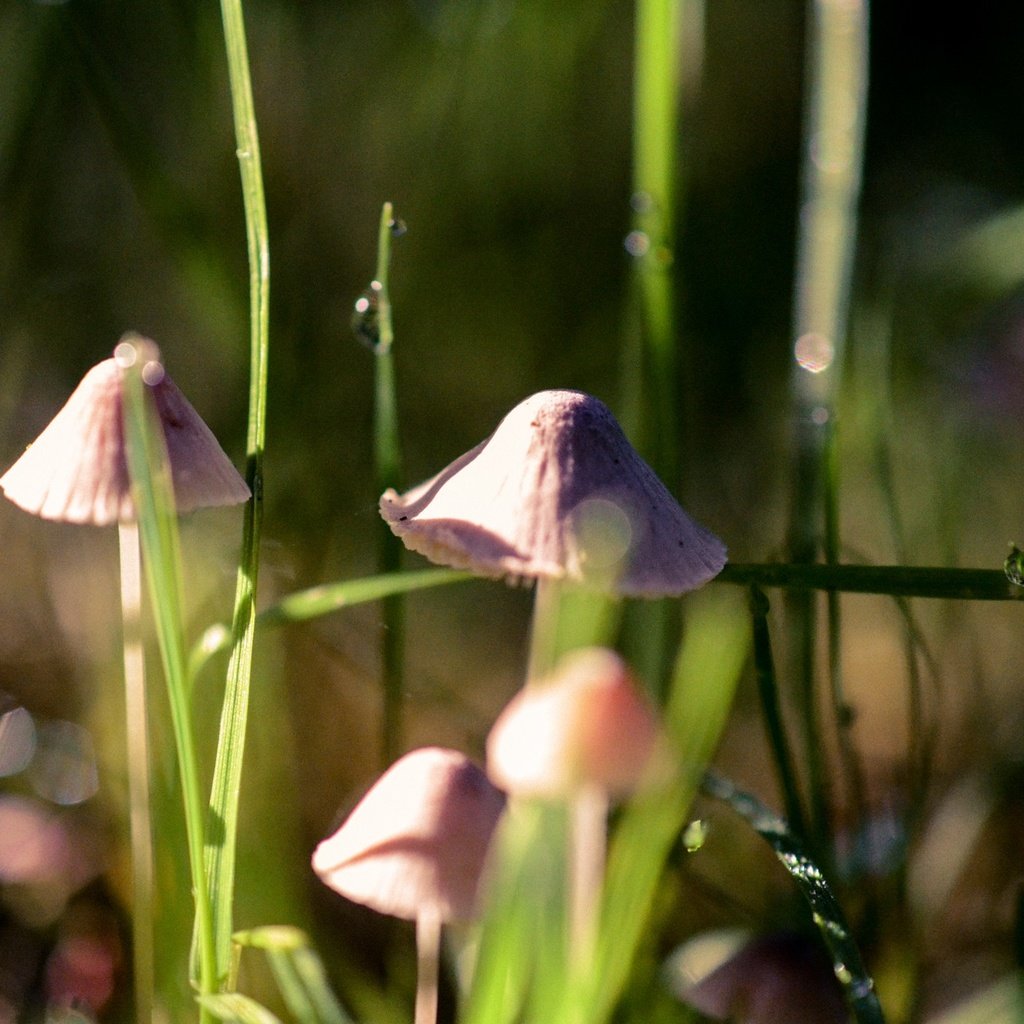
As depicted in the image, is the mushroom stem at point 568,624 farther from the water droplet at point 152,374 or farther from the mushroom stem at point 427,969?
the water droplet at point 152,374

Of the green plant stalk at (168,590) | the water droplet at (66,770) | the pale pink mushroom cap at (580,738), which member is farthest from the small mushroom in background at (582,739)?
the water droplet at (66,770)

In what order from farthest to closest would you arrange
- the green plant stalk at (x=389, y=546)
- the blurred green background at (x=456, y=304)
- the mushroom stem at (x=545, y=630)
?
the blurred green background at (x=456, y=304)
the green plant stalk at (x=389, y=546)
the mushroom stem at (x=545, y=630)

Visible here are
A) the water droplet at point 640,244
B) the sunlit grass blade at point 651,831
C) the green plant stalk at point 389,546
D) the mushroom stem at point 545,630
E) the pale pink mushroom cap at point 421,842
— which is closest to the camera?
the sunlit grass blade at point 651,831

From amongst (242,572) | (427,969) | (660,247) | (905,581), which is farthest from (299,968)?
(660,247)

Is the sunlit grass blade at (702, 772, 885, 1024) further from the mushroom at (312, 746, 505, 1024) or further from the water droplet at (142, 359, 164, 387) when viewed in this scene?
the water droplet at (142, 359, 164, 387)

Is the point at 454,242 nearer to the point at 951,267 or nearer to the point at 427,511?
the point at 951,267

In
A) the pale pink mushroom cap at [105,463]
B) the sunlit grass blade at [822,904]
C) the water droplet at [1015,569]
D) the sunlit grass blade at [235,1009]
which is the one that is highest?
the pale pink mushroom cap at [105,463]

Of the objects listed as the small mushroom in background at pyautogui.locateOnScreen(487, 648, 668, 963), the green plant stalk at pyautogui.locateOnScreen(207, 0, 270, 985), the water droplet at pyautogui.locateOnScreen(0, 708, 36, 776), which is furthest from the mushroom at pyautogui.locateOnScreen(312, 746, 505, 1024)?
the water droplet at pyautogui.locateOnScreen(0, 708, 36, 776)
